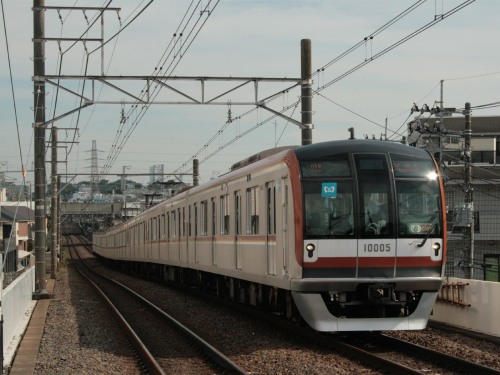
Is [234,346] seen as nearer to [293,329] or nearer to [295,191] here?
[293,329]

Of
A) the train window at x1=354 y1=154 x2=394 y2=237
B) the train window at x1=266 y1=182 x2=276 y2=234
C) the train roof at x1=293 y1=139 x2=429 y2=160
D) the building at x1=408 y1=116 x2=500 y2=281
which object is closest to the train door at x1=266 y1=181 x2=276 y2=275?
the train window at x1=266 y1=182 x2=276 y2=234

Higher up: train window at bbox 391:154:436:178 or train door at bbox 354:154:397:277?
train window at bbox 391:154:436:178

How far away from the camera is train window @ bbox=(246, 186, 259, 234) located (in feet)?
46.8

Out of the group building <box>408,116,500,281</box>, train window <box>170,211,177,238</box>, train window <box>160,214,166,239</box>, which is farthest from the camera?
building <box>408,116,500,281</box>

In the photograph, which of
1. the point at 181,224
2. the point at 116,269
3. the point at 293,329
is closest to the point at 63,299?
the point at 181,224

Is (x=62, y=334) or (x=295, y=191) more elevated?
(x=295, y=191)

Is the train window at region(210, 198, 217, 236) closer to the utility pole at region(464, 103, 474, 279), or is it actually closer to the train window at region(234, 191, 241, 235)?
the train window at region(234, 191, 241, 235)

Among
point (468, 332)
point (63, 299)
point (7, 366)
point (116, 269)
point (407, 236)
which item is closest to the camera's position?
point (7, 366)

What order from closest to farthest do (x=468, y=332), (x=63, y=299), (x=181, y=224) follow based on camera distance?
(x=468, y=332)
(x=63, y=299)
(x=181, y=224)

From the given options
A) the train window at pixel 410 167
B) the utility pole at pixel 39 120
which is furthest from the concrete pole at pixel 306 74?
the train window at pixel 410 167

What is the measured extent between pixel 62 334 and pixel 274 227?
4.25 meters

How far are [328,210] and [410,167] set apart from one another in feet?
4.18

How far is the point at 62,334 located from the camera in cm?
1467

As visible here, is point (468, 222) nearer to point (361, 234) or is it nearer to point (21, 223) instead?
point (361, 234)
